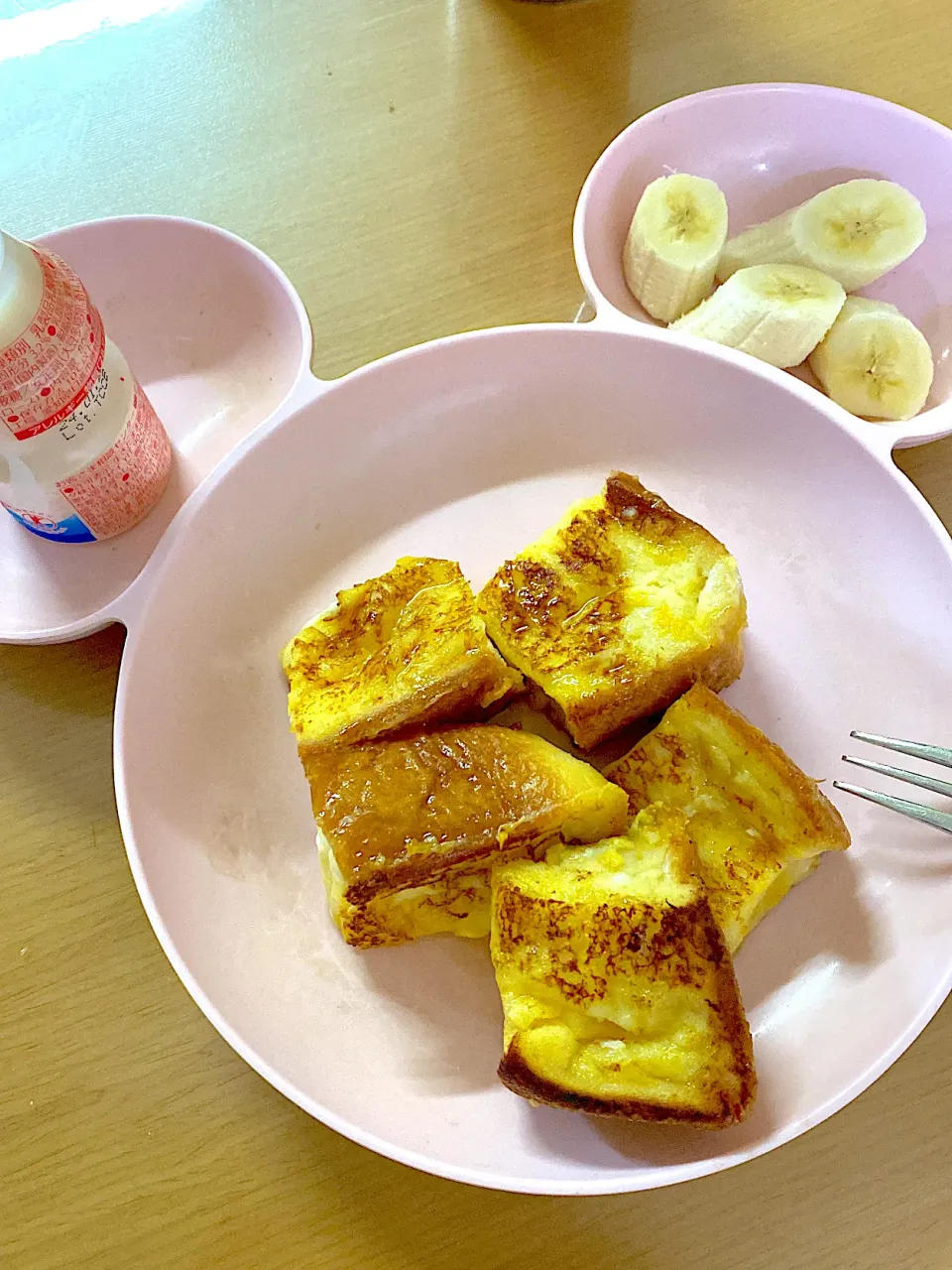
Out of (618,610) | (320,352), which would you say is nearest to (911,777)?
(618,610)

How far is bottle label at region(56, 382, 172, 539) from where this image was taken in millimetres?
1094

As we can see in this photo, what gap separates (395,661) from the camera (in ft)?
3.58

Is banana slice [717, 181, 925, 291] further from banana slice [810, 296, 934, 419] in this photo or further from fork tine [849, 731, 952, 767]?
fork tine [849, 731, 952, 767]

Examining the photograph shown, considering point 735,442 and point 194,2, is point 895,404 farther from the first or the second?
point 194,2

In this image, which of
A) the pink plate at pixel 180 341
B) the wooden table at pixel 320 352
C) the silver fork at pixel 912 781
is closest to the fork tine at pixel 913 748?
the silver fork at pixel 912 781

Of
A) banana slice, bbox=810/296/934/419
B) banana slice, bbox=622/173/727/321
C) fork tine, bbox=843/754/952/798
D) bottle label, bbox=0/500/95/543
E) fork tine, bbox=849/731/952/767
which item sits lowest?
fork tine, bbox=843/754/952/798

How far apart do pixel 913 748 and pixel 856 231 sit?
2.49ft

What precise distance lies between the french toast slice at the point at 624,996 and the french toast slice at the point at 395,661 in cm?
21

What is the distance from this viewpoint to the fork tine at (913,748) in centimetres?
104

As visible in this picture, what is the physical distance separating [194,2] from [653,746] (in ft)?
4.58

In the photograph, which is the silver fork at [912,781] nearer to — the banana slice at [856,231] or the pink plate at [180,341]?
the banana slice at [856,231]

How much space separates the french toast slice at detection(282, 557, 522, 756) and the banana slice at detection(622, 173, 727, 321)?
1.78 ft

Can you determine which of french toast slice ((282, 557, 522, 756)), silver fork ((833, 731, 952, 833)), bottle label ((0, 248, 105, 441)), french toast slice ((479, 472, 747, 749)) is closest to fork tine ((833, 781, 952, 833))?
silver fork ((833, 731, 952, 833))

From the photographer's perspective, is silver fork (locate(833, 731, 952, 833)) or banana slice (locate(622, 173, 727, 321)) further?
banana slice (locate(622, 173, 727, 321))
